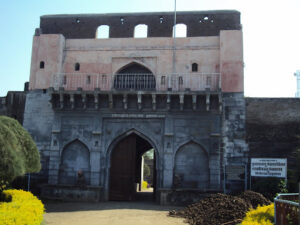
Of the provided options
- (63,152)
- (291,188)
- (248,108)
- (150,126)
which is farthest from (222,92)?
(63,152)

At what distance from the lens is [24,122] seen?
17.2 m

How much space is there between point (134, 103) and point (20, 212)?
28.2ft

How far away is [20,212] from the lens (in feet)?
28.6

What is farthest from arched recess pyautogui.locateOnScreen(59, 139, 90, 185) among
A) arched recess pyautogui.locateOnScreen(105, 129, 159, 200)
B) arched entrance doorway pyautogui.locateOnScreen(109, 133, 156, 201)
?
arched entrance doorway pyautogui.locateOnScreen(109, 133, 156, 201)

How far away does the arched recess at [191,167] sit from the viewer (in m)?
15.6

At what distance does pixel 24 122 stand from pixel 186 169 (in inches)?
330

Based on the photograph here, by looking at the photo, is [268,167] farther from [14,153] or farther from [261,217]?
[14,153]

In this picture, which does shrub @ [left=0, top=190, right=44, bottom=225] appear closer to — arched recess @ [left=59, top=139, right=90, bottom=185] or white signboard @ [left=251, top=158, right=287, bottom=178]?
arched recess @ [left=59, top=139, right=90, bottom=185]

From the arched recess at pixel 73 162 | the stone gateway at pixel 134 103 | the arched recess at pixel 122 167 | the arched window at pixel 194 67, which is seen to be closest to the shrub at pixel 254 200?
the stone gateway at pixel 134 103

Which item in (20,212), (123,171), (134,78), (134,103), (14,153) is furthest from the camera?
(134,78)

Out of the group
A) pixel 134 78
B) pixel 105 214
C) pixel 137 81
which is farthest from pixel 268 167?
pixel 134 78

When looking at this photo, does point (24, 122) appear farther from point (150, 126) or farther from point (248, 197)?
point (248, 197)

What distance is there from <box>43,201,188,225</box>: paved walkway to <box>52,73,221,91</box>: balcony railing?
575 cm

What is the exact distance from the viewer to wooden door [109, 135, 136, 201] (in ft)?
53.6
